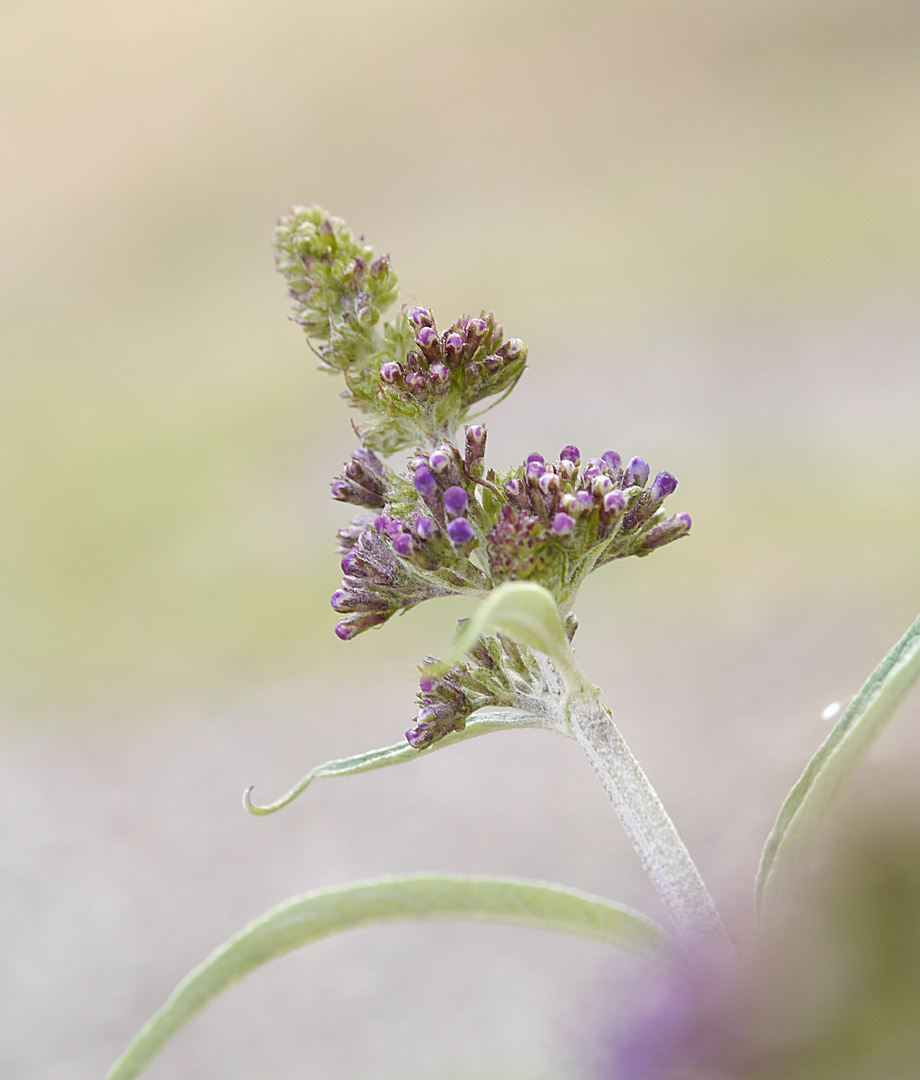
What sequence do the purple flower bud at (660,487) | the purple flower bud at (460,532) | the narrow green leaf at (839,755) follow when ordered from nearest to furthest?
the narrow green leaf at (839,755), the purple flower bud at (460,532), the purple flower bud at (660,487)

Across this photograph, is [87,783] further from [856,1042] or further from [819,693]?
[856,1042]

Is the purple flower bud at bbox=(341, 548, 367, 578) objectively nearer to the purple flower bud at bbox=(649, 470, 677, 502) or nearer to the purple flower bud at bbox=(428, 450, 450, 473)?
the purple flower bud at bbox=(428, 450, 450, 473)

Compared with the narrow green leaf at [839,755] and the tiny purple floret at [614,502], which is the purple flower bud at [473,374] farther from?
the narrow green leaf at [839,755]

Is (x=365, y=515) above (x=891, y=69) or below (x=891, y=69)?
below

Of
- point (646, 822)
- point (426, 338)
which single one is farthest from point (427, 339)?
point (646, 822)

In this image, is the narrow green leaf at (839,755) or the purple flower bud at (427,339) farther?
the purple flower bud at (427,339)

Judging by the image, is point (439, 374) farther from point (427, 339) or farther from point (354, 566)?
point (354, 566)

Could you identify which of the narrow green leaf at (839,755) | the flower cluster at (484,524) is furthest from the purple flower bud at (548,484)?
the narrow green leaf at (839,755)

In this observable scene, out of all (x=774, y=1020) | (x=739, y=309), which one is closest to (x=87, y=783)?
(x=774, y=1020)
